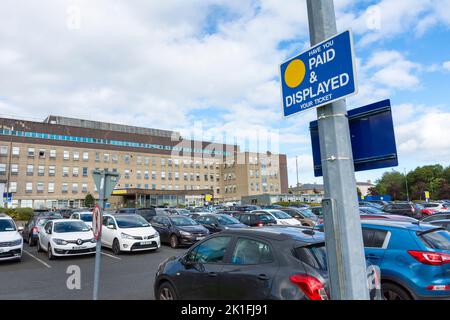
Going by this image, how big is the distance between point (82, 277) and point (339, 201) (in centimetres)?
905

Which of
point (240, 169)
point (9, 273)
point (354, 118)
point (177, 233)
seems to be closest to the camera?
point (354, 118)

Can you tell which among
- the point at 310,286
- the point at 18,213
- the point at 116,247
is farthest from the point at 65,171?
the point at 310,286

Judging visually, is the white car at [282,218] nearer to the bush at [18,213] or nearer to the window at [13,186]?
the bush at [18,213]

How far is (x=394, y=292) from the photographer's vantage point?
17.4 ft

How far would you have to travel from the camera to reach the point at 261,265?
14.3 feet

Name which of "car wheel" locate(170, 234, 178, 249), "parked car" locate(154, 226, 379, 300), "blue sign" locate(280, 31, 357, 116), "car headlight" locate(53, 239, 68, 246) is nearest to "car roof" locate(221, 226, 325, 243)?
"parked car" locate(154, 226, 379, 300)

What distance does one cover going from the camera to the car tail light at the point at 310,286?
370 centimetres

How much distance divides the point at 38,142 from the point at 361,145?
76.6 metres

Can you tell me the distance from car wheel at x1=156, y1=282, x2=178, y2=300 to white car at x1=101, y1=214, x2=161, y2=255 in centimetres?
823

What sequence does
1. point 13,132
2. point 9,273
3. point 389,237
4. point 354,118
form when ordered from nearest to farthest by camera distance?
point 354,118, point 389,237, point 9,273, point 13,132

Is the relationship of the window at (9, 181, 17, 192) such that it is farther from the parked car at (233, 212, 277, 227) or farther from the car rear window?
the car rear window

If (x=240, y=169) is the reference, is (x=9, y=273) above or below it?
below

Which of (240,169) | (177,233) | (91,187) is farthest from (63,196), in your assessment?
(177,233)
